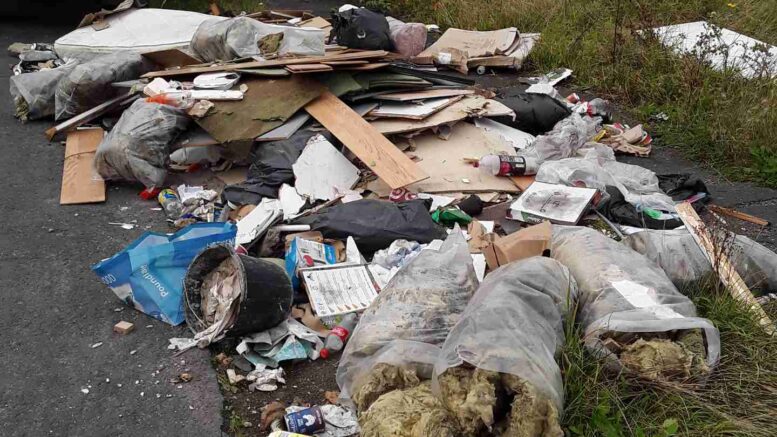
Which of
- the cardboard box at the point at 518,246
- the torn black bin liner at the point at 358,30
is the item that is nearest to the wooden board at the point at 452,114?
the torn black bin liner at the point at 358,30

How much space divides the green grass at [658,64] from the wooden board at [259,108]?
2779 mm

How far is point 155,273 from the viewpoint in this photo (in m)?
3.27

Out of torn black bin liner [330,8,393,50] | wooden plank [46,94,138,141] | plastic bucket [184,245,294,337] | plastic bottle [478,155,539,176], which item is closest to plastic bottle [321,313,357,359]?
plastic bucket [184,245,294,337]

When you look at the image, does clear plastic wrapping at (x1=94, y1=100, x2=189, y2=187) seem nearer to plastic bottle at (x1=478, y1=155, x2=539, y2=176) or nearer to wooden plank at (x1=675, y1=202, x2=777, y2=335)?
plastic bottle at (x1=478, y1=155, x2=539, y2=176)

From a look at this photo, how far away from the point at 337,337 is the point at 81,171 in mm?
2664

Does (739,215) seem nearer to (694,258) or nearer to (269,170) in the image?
→ (694,258)

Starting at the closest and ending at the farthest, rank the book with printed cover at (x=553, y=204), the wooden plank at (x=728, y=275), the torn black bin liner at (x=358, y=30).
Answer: the wooden plank at (x=728, y=275) → the book with printed cover at (x=553, y=204) → the torn black bin liner at (x=358, y=30)

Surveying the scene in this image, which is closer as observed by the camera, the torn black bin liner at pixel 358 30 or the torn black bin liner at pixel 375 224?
the torn black bin liner at pixel 375 224

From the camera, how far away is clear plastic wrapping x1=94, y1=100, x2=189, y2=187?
447cm

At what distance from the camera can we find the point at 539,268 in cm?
268

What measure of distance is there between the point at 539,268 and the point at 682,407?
0.71 metres

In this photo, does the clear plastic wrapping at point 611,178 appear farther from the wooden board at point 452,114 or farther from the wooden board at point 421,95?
the wooden board at point 421,95

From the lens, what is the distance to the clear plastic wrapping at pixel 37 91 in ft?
18.2

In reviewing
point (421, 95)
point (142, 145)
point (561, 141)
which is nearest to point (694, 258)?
point (561, 141)
